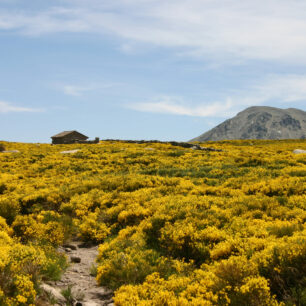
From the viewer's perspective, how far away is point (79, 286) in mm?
6906

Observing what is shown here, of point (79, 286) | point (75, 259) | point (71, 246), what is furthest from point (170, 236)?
point (71, 246)

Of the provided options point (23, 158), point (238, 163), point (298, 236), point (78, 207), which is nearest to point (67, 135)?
point (23, 158)

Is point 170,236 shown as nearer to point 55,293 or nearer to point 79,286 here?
point 79,286

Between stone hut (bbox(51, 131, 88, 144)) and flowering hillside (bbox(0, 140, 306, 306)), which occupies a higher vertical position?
stone hut (bbox(51, 131, 88, 144))

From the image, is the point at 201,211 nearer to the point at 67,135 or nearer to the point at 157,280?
the point at 157,280

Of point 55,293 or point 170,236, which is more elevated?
point 170,236

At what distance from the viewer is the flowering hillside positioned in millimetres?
5547

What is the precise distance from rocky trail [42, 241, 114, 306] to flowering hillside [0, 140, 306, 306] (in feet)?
0.91

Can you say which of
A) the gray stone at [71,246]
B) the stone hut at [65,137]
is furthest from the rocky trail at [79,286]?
the stone hut at [65,137]

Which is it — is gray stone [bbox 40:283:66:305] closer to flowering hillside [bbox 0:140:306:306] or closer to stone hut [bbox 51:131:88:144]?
flowering hillside [bbox 0:140:306:306]

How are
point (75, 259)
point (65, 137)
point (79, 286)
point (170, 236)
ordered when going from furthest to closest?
point (65, 137)
point (75, 259)
point (170, 236)
point (79, 286)

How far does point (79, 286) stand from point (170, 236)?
2794mm

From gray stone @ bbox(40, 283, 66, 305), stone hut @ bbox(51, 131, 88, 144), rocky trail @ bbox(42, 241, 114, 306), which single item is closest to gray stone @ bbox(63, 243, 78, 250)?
rocky trail @ bbox(42, 241, 114, 306)

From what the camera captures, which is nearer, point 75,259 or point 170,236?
point 170,236
